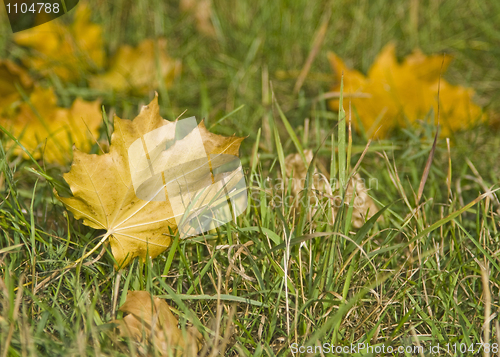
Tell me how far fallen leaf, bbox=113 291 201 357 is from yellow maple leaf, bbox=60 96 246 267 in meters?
Answer: 0.12

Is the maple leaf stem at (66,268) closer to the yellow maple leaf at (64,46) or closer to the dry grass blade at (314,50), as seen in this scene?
the yellow maple leaf at (64,46)

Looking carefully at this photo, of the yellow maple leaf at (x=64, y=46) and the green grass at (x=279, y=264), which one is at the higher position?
the yellow maple leaf at (x=64, y=46)

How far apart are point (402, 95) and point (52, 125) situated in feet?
4.38

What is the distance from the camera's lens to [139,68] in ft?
5.72

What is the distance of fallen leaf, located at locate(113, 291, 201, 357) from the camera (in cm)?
83

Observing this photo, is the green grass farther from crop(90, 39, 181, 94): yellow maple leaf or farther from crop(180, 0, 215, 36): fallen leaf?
crop(180, 0, 215, 36): fallen leaf

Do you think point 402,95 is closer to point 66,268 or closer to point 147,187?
point 147,187

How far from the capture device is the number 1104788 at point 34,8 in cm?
Result: 176

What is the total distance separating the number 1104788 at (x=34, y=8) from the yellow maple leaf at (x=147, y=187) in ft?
3.79

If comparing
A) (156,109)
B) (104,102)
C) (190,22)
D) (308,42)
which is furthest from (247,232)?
(190,22)

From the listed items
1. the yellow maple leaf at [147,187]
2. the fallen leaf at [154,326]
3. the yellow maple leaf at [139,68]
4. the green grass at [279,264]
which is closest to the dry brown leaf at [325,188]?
the green grass at [279,264]

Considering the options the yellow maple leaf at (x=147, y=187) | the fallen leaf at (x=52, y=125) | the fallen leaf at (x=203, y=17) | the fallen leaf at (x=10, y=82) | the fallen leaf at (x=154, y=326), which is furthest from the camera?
the fallen leaf at (x=203, y=17)

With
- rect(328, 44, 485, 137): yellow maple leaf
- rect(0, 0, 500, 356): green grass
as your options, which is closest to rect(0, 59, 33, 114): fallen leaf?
rect(0, 0, 500, 356): green grass

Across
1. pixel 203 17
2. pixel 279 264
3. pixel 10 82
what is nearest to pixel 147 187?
pixel 279 264
